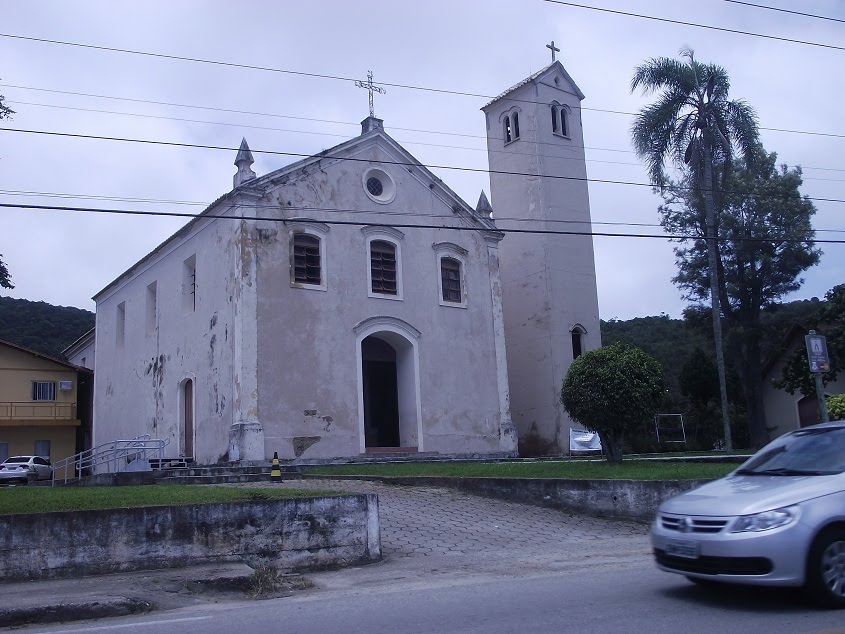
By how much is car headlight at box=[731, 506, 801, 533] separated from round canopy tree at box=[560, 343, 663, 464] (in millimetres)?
10411

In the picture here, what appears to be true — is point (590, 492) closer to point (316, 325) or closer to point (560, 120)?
point (316, 325)

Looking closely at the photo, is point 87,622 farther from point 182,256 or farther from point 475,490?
point 182,256

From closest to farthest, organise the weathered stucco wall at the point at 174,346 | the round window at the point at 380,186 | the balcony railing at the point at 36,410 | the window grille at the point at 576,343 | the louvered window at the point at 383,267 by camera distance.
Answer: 1. the weathered stucco wall at the point at 174,346
2. the louvered window at the point at 383,267
3. the round window at the point at 380,186
4. the window grille at the point at 576,343
5. the balcony railing at the point at 36,410

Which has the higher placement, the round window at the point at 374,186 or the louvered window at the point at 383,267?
the round window at the point at 374,186

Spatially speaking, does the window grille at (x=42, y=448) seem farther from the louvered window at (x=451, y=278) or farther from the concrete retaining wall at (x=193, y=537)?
the concrete retaining wall at (x=193, y=537)

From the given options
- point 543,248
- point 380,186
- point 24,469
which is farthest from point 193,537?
point 24,469

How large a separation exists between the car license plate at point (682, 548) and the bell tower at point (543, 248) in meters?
21.7

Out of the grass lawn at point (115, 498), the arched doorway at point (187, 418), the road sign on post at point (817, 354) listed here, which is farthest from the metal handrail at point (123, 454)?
the road sign on post at point (817, 354)

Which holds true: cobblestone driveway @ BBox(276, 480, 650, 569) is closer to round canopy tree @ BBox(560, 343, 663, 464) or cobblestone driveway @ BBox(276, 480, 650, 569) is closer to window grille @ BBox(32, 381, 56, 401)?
round canopy tree @ BBox(560, 343, 663, 464)

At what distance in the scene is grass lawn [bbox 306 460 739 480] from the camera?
47.4ft

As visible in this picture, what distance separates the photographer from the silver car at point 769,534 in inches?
253

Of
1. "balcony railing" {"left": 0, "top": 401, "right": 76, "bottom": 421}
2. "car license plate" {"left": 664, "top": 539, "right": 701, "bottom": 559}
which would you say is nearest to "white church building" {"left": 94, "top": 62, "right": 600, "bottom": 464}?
"balcony railing" {"left": 0, "top": 401, "right": 76, "bottom": 421}

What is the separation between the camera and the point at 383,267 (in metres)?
25.9

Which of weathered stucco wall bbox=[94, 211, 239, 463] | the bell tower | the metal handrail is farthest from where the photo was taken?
the bell tower
